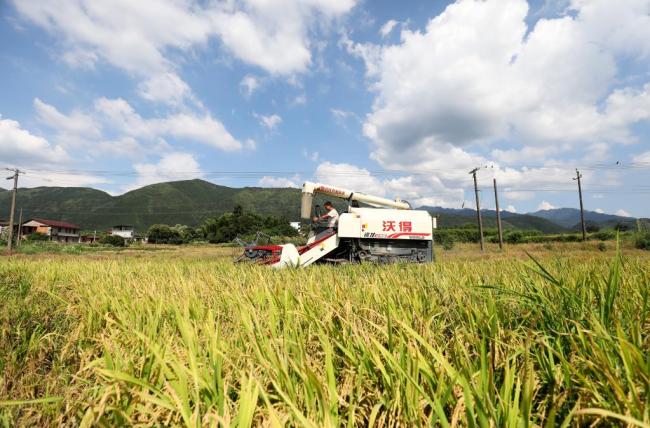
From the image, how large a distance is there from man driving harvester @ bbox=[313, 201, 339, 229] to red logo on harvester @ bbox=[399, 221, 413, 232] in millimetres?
1925

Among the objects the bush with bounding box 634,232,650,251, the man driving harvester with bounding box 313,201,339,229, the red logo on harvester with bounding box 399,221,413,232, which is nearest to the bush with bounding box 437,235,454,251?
the bush with bounding box 634,232,650,251

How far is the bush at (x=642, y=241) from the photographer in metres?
25.8

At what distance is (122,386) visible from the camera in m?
1.44

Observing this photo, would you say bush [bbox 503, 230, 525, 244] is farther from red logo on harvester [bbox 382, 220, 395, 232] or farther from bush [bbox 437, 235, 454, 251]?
red logo on harvester [bbox 382, 220, 395, 232]

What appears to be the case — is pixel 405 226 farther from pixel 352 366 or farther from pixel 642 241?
pixel 642 241

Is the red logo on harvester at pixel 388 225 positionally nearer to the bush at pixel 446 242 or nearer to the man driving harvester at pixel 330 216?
the man driving harvester at pixel 330 216

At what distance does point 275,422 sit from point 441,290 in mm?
2398

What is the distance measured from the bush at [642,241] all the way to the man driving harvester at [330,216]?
27830mm

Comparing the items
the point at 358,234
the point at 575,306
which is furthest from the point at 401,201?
the point at 575,306

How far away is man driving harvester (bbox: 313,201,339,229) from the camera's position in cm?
1034

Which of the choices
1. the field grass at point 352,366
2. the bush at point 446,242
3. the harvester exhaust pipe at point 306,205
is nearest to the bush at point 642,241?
the bush at point 446,242

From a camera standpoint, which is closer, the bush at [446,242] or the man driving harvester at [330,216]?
the man driving harvester at [330,216]

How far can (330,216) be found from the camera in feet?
34.8

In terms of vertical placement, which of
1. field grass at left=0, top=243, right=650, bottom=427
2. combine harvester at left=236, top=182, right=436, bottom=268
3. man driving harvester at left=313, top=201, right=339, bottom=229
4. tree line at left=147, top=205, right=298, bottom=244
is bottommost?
field grass at left=0, top=243, right=650, bottom=427
